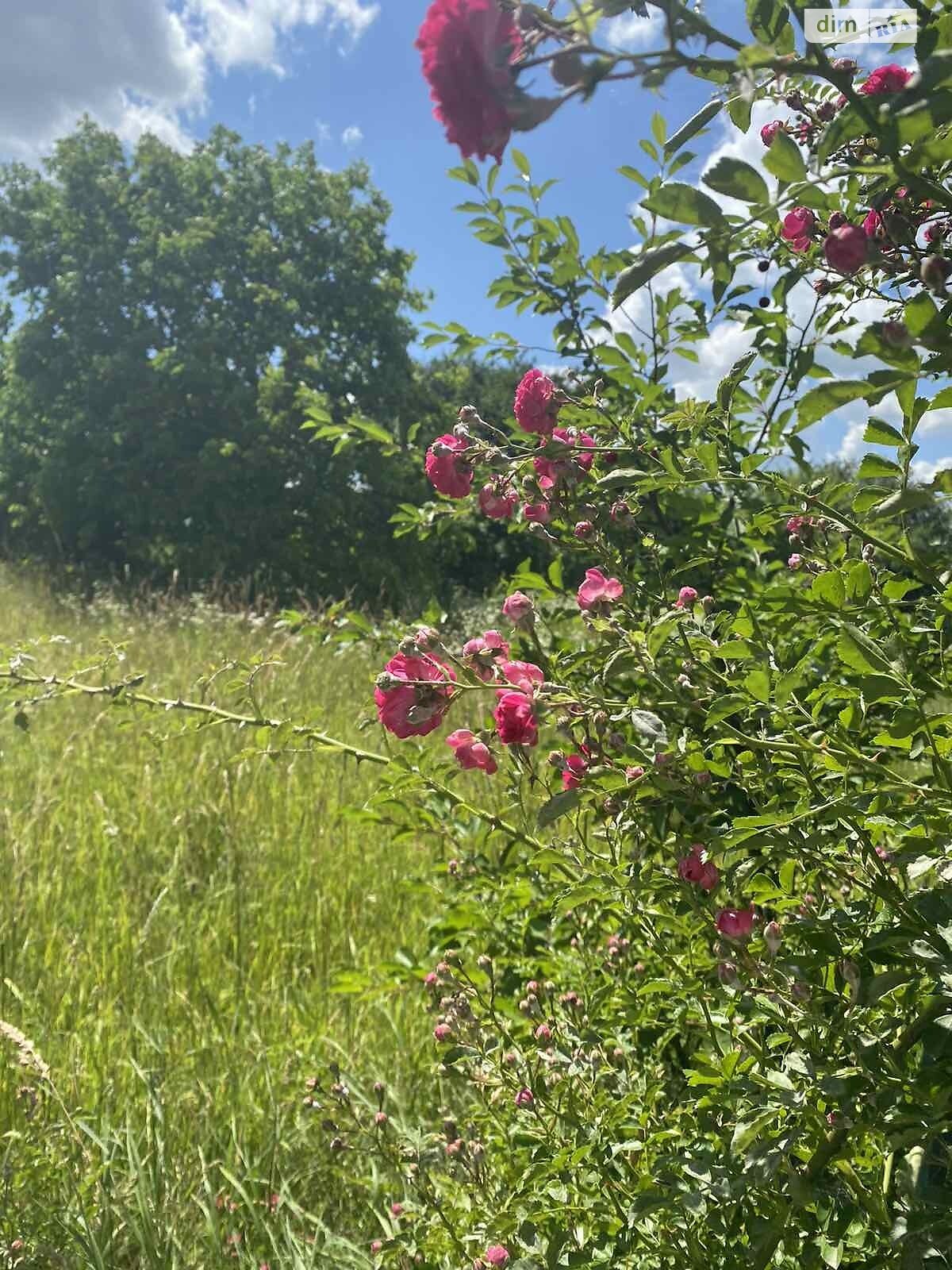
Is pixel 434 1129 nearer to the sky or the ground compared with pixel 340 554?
nearer to the ground

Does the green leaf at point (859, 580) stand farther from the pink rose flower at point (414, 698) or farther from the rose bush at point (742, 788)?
the pink rose flower at point (414, 698)

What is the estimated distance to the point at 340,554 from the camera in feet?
42.3

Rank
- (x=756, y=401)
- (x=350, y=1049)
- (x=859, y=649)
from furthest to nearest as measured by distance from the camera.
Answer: (x=350, y=1049) → (x=756, y=401) → (x=859, y=649)

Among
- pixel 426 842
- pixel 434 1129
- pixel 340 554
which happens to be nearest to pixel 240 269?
pixel 340 554

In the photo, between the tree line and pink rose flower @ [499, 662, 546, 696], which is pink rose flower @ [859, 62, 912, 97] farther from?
the tree line

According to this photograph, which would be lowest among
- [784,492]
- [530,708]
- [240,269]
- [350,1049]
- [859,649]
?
[350,1049]

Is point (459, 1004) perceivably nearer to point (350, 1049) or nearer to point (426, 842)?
point (350, 1049)

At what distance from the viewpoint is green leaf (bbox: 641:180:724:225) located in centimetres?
55

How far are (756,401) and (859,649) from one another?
925mm

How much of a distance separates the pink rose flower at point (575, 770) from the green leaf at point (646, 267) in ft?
1.64

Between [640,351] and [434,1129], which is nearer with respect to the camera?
[640,351]

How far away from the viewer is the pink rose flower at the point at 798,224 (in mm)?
963

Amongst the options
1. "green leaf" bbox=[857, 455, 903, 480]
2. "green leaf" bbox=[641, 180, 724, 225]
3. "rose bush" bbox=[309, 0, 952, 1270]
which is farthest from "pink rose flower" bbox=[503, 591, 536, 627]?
"green leaf" bbox=[641, 180, 724, 225]

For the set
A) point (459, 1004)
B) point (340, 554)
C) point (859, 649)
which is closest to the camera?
point (859, 649)
